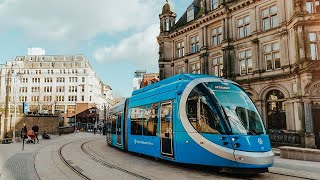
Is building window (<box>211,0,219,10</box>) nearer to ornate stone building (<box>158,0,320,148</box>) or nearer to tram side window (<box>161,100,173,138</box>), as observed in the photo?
ornate stone building (<box>158,0,320,148</box>)

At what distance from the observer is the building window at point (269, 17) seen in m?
25.0

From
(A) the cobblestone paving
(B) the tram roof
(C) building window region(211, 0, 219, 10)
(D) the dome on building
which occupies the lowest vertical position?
(A) the cobblestone paving

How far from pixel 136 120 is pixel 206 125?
627 cm

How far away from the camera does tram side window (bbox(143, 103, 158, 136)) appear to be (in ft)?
45.3

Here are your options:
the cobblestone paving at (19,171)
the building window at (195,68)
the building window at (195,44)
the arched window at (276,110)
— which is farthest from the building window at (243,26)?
the cobblestone paving at (19,171)

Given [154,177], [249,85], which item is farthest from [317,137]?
[154,177]

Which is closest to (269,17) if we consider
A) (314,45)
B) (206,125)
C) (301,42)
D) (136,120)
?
(301,42)

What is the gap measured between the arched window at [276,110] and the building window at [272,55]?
2182 millimetres

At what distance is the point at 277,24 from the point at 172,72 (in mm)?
14415

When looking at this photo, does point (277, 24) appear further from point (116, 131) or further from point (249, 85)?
point (116, 131)

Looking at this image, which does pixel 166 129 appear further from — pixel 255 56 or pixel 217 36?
pixel 217 36

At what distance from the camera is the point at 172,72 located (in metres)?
35.9

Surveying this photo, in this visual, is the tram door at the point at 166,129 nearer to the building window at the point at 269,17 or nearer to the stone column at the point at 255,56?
the stone column at the point at 255,56

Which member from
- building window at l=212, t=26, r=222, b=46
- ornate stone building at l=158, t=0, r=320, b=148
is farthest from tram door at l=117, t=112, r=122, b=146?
building window at l=212, t=26, r=222, b=46
